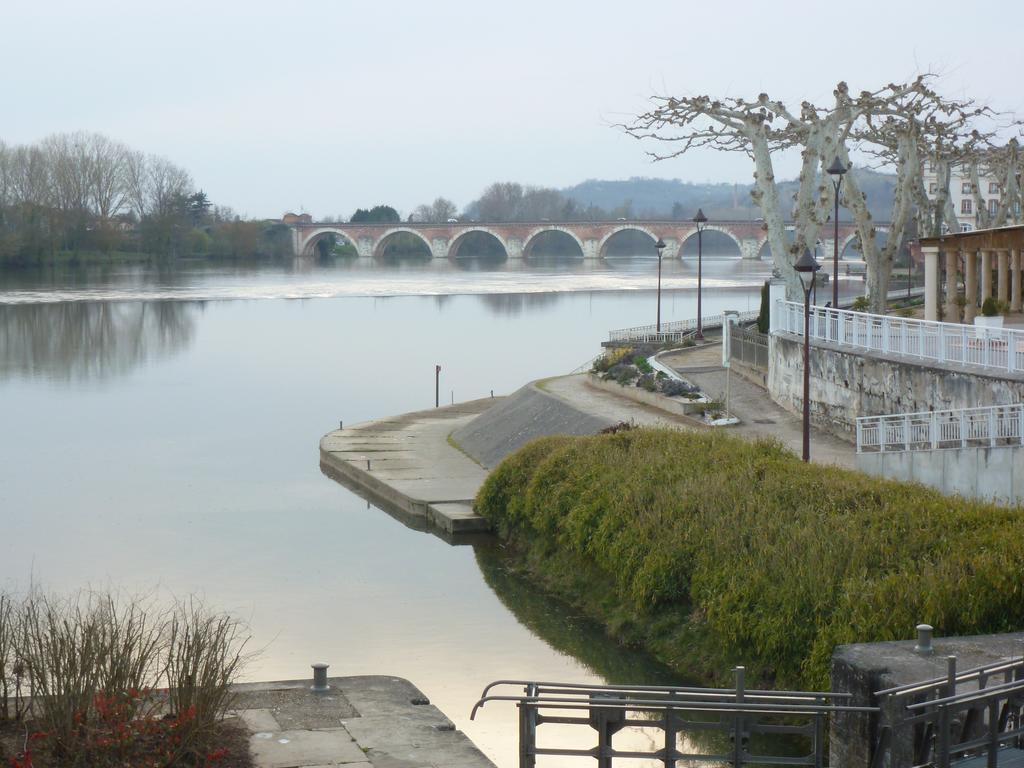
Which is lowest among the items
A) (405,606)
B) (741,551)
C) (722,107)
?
(405,606)

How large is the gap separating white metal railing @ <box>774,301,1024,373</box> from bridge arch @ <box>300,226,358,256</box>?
12109 cm

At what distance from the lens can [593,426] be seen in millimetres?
28516

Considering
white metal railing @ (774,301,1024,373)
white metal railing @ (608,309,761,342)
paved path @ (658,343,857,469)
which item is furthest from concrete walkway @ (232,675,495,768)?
white metal railing @ (608,309,761,342)

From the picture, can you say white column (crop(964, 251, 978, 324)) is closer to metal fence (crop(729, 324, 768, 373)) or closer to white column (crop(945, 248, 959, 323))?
white column (crop(945, 248, 959, 323))

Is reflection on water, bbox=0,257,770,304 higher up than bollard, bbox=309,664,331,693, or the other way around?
reflection on water, bbox=0,257,770,304

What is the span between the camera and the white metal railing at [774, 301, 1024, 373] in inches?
808

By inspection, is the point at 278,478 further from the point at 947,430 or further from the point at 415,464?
the point at 947,430

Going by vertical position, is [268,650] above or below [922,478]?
below

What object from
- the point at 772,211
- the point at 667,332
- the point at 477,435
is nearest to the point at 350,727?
the point at 477,435

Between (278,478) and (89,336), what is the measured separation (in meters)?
35.1

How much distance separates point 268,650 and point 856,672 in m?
8.82

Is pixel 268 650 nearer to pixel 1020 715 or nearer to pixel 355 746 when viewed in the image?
pixel 355 746

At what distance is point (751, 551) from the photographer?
1605 centimetres

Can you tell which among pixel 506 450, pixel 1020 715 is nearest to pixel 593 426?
pixel 506 450
